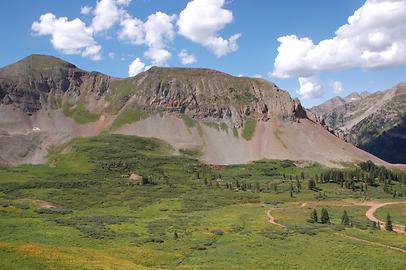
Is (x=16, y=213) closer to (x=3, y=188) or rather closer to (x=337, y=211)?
(x=3, y=188)

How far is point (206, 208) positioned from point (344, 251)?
232 feet

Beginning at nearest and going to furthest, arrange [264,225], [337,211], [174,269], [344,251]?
1. [174,269]
2. [344,251]
3. [264,225]
4. [337,211]

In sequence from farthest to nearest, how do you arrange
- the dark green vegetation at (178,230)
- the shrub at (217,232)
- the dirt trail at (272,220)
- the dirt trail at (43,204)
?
the dirt trail at (43,204) → the dirt trail at (272,220) → the shrub at (217,232) → the dark green vegetation at (178,230)

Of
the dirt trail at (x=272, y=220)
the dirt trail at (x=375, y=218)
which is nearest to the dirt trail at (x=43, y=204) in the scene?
the dirt trail at (x=272, y=220)

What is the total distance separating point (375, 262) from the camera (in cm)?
6519

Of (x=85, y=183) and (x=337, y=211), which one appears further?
(x=85, y=183)

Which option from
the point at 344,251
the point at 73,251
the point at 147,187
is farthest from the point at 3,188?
the point at 344,251

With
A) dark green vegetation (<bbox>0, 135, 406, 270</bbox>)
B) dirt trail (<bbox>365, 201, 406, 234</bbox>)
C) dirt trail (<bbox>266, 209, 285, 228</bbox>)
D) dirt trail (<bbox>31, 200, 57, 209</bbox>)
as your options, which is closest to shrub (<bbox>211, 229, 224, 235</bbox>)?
dark green vegetation (<bbox>0, 135, 406, 270</bbox>)

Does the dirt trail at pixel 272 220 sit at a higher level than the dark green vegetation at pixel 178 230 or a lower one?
lower

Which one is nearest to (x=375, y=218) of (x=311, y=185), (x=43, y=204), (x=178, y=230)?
(x=178, y=230)

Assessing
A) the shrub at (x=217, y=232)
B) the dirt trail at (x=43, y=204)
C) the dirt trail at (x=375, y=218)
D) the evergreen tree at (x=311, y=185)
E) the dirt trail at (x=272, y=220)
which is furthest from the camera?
the evergreen tree at (x=311, y=185)

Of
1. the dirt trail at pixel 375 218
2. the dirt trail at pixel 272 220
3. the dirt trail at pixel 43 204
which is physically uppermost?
the dirt trail at pixel 43 204

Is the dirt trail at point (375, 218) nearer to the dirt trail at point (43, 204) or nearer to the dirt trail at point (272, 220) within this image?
the dirt trail at point (272, 220)

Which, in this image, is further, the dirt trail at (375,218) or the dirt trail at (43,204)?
the dirt trail at (43,204)
